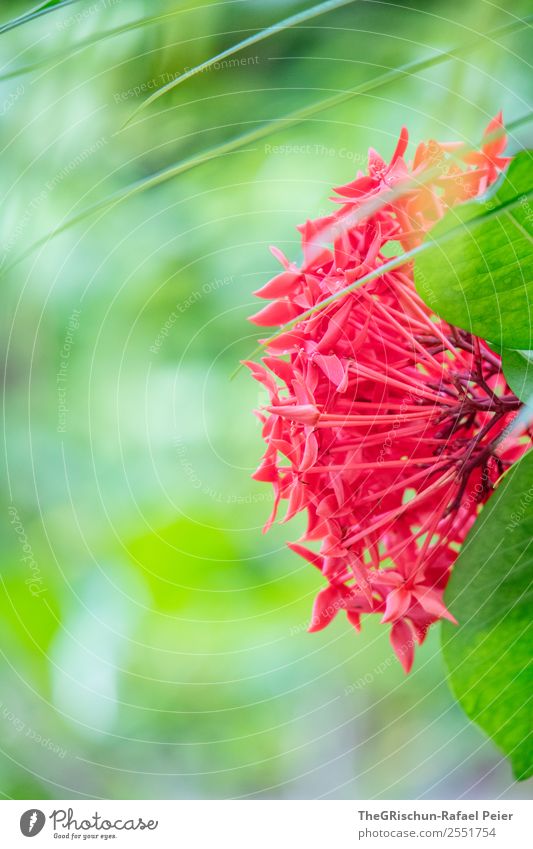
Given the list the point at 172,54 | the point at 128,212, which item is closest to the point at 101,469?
the point at 128,212

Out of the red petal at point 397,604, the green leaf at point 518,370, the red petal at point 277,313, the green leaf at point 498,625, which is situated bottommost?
the green leaf at point 498,625

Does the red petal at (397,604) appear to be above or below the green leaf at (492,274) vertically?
below

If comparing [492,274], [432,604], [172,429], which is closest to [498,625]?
[432,604]
